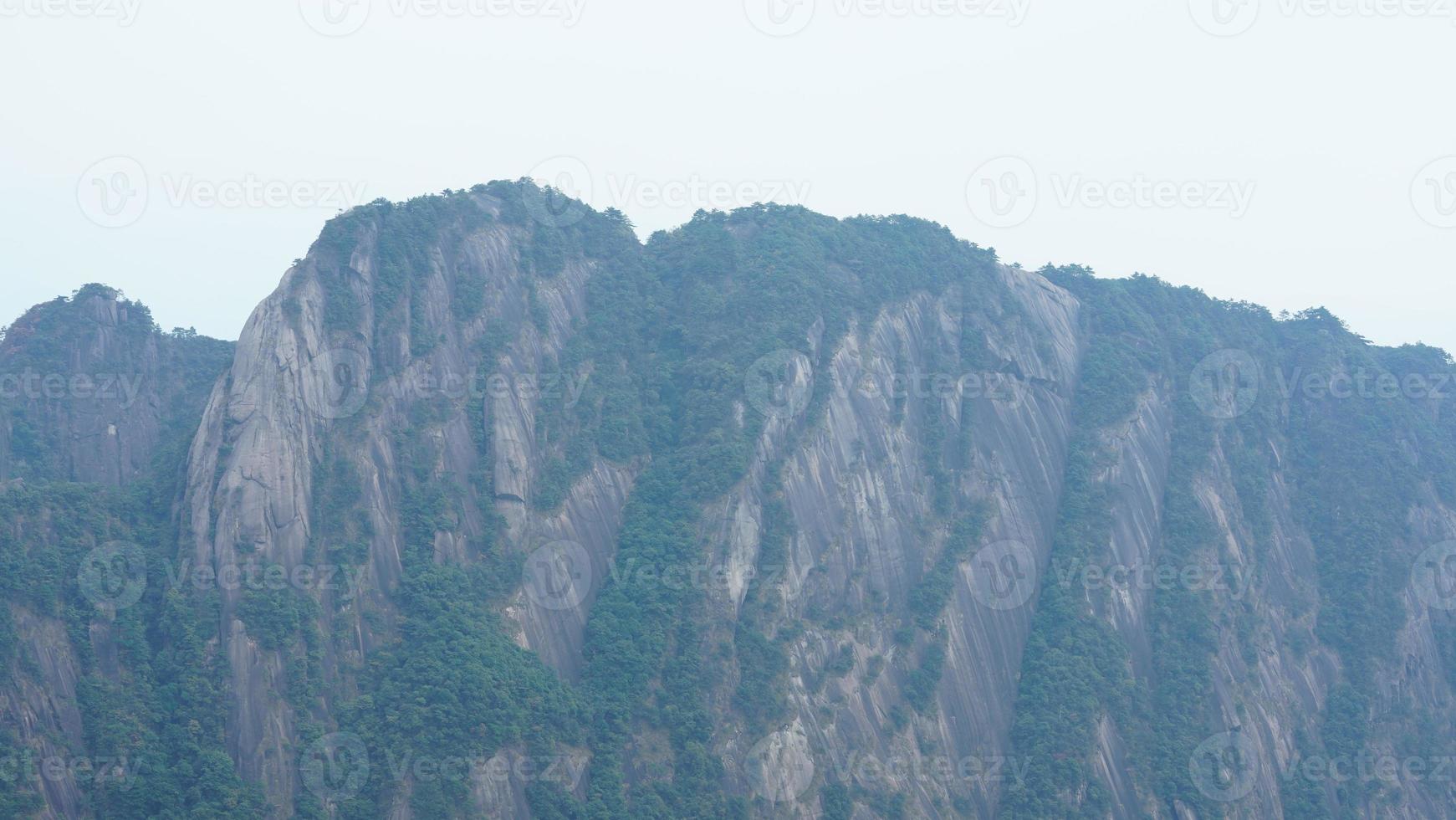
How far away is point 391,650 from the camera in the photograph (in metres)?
75.9

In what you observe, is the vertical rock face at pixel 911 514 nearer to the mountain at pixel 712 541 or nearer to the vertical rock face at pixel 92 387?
the mountain at pixel 712 541

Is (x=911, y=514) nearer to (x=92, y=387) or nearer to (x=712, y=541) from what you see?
(x=712, y=541)

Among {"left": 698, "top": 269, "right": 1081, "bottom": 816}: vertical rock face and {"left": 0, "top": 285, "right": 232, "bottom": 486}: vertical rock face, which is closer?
{"left": 698, "top": 269, "right": 1081, "bottom": 816}: vertical rock face

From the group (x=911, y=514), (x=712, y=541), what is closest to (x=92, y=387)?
(x=712, y=541)

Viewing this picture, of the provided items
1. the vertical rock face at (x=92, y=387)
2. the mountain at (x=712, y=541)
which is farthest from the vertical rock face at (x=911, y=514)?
the vertical rock face at (x=92, y=387)

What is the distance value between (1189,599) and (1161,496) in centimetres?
976

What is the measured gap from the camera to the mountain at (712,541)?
7162cm

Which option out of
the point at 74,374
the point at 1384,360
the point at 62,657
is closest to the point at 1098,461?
the point at 1384,360

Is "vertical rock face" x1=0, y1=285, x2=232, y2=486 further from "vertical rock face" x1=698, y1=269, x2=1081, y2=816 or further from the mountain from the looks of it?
"vertical rock face" x1=698, y1=269, x2=1081, y2=816

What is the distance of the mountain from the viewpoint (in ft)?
235

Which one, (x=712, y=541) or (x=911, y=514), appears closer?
(x=712, y=541)

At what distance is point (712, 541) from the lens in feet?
289

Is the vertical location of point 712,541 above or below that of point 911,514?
below

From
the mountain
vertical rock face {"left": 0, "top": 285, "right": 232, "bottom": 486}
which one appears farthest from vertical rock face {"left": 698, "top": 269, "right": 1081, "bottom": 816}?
vertical rock face {"left": 0, "top": 285, "right": 232, "bottom": 486}
